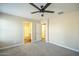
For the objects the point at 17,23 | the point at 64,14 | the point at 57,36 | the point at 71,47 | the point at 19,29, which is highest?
the point at 64,14

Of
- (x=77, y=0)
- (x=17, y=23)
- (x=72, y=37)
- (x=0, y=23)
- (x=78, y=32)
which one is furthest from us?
(x=17, y=23)

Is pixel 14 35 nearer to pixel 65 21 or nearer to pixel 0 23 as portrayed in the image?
pixel 0 23

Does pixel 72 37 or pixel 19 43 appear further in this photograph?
pixel 19 43

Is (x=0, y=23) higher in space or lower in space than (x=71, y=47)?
higher

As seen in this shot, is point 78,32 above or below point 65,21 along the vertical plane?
below

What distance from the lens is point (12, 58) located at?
3.10 feet

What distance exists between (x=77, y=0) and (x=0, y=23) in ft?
8.77

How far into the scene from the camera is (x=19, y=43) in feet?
13.8

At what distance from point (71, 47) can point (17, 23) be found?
264 cm

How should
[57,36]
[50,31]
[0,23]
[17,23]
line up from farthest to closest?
1. [50,31]
2. [57,36]
3. [17,23]
4. [0,23]

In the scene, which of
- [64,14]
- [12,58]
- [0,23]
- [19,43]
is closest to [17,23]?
[19,43]

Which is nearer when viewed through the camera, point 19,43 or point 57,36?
point 19,43

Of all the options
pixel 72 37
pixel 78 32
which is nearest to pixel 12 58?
pixel 78 32

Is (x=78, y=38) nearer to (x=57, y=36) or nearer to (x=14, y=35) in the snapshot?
(x=57, y=36)
